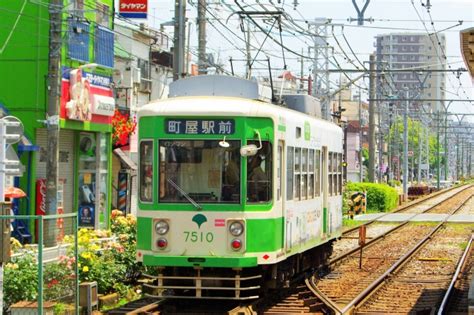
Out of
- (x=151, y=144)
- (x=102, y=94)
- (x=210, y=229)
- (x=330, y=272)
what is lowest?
(x=330, y=272)

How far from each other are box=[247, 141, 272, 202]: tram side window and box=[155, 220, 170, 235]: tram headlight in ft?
3.97

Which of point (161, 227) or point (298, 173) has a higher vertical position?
point (298, 173)

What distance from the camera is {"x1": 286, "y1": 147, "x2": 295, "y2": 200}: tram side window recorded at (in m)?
14.8

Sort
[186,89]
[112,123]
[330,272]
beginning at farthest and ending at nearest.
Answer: [112,123]
[330,272]
[186,89]

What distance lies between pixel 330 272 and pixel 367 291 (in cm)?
403

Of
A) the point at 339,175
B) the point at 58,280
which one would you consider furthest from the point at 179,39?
the point at 58,280

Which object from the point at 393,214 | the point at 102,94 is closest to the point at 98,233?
the point at 102,94

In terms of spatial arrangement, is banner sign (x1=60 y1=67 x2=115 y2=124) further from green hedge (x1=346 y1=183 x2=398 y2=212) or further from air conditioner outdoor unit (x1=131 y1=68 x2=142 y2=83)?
green hedge (x1=346 y1=183 x2=398 y2=212)

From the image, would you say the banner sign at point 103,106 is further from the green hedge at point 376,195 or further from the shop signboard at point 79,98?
the green hedge at point 376,195

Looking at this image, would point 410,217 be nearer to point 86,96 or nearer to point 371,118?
point 371,118

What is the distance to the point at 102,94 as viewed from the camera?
28.2m

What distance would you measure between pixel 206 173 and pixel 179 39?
8.37m

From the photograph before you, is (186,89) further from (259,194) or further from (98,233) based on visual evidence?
(98,233)

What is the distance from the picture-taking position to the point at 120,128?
30656mm
